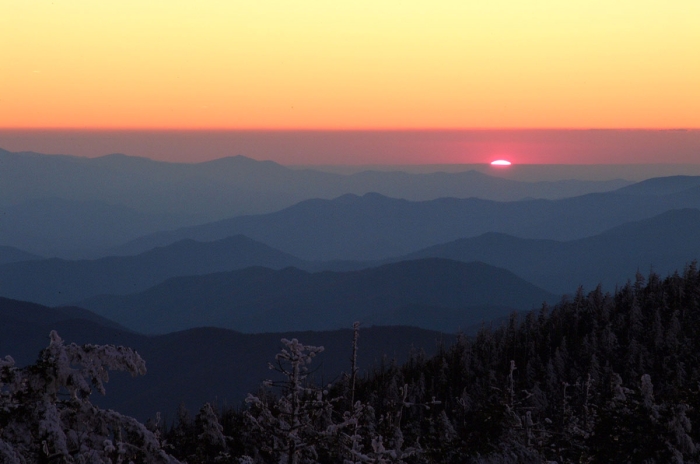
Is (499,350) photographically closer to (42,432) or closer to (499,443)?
(499,443)

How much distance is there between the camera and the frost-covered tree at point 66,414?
7.97m

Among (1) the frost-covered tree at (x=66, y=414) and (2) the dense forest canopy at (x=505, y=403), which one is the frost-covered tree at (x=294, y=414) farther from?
(1) the frost-covered tree at (x=66, y=414)

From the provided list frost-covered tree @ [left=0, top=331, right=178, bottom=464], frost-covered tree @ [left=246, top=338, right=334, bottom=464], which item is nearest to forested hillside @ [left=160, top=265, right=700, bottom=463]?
frost-covered tree @ [left=246, top=338, right=334, bottom=464]

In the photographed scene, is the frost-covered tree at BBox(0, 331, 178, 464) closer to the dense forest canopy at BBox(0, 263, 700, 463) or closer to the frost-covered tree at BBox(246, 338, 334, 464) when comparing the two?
the dense forest canopy at BBox(0, 263, 700, 463)

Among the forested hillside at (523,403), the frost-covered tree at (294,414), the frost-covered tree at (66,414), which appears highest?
the frost-covered tree at (66,414)

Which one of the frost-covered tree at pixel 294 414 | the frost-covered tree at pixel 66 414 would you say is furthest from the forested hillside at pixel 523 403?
the frost-covered tree at pixel 66 414

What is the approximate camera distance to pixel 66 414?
8594mm

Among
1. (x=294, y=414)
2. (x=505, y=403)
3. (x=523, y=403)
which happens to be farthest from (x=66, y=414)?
(x=523, y=403)

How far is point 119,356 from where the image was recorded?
870cm

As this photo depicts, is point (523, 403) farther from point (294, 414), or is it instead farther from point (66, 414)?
Result: point (66, 414)

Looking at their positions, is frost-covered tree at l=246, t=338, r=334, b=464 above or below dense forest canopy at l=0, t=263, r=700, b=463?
above

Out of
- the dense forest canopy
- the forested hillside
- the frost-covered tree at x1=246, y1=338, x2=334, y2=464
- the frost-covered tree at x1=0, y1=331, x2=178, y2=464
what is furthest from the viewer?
the forested hillside

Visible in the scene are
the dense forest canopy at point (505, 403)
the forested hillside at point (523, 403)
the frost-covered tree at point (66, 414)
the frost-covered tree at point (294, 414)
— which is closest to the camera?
the frost-covered tree at point (66, 414)

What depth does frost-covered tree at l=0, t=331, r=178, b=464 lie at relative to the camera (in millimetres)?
7969
